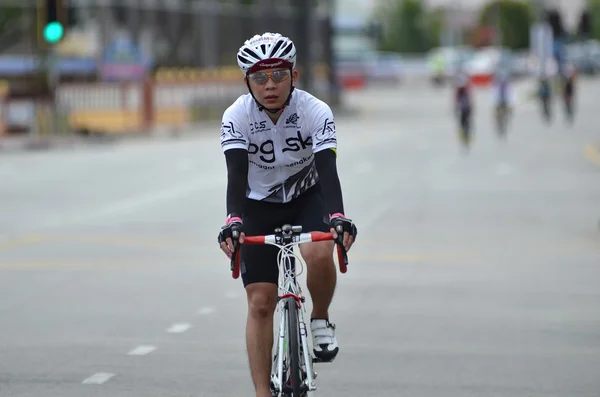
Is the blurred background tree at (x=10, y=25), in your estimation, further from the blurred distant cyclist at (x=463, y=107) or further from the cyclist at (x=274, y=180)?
the cyclist at (x=274, y=180)

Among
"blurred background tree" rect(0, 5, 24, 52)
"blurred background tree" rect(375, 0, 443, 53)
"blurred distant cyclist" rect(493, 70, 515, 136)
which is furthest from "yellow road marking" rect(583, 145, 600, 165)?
"blurred background tree" rect(375, 0, 443, 53)

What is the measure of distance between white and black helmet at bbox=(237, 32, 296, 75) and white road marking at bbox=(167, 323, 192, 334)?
4126 mm

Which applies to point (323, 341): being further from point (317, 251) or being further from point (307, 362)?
point (307, 362)

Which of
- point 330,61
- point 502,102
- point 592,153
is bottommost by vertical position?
point 330,61

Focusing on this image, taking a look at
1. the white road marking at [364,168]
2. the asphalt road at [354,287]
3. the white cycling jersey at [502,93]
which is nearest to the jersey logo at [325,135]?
the asphalt road at [354,287]

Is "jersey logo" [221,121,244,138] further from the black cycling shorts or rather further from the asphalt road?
the asphalt road

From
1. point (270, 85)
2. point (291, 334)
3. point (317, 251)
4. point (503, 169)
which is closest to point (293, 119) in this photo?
point (270, 85)

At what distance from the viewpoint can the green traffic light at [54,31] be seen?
33656 millimetres

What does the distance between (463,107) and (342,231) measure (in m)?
30.9

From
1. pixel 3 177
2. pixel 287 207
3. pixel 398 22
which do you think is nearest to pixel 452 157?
pixel 3 177

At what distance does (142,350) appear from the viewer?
9.67 metres

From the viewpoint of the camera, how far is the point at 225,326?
10.8 metres

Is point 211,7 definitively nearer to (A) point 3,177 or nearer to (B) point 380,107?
(B) point 380,107

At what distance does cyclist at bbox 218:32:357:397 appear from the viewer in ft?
22.1
